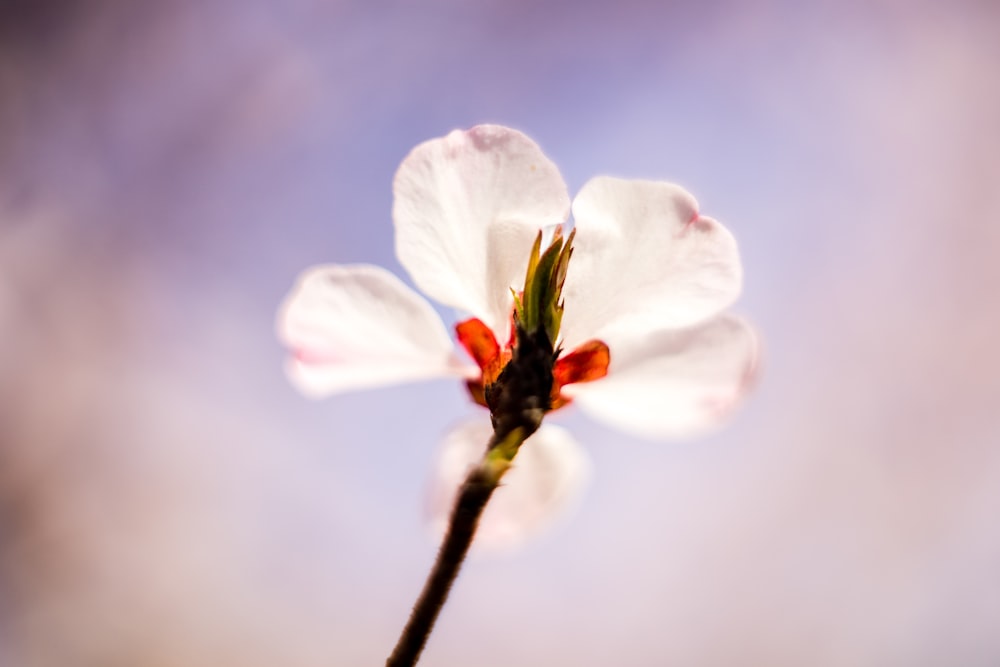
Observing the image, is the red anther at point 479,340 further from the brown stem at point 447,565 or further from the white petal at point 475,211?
the brown stem at point 447,565

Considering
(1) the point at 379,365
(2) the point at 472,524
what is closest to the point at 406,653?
(2) the point at 472,524

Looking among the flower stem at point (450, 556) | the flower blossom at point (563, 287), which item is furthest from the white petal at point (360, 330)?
the flower stem at point (450, 556)

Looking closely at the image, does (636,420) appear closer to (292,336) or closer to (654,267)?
(654,267)

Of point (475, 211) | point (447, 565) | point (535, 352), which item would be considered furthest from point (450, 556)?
point (475, 211)

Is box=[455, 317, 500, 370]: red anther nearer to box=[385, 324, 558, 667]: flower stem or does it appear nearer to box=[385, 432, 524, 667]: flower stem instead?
box=[385, 324, 558, 667]: flower stem

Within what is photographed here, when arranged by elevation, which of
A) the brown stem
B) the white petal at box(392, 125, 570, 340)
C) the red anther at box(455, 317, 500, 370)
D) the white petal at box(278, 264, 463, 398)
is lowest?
the brown stem

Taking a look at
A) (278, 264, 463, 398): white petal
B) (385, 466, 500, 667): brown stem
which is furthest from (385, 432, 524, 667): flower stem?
(278, 264, 463, 398): white petal

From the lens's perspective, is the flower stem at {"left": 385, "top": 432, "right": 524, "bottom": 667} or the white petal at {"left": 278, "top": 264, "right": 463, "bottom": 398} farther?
the white petal at {"left": 278, "top": 264, "right": 463, "bottom": 398}
